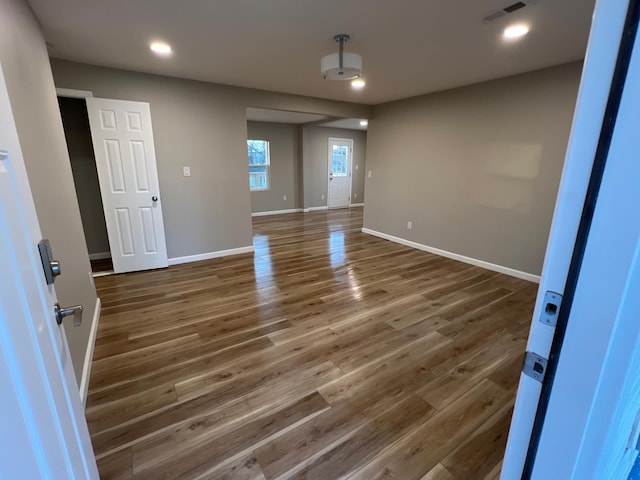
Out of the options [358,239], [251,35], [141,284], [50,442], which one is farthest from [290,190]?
[50,442]

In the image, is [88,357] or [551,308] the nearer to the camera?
[551,308]

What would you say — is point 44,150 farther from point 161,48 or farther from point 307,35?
point 307,35

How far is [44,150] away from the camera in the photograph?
1.82 metres

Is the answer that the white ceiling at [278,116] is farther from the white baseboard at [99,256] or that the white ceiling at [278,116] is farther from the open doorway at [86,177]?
the white baseboard at [99,256]

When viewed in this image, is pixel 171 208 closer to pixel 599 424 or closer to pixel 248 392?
pixel 248 392

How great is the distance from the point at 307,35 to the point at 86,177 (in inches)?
146

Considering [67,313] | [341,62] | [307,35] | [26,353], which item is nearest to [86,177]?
[307,35]

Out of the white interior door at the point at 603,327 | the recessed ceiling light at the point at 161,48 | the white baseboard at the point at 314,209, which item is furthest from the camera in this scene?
the white baseboard at the point at 314,209

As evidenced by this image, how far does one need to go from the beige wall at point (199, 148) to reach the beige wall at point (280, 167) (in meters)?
3.22

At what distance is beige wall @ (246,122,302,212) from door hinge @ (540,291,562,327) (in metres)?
7.54

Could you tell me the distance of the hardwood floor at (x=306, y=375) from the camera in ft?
4.70

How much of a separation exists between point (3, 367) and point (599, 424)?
3.36ft

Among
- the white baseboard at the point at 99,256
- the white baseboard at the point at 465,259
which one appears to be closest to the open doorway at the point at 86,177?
the white baseboard at the point at 99,256

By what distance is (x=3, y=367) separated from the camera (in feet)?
1.71
